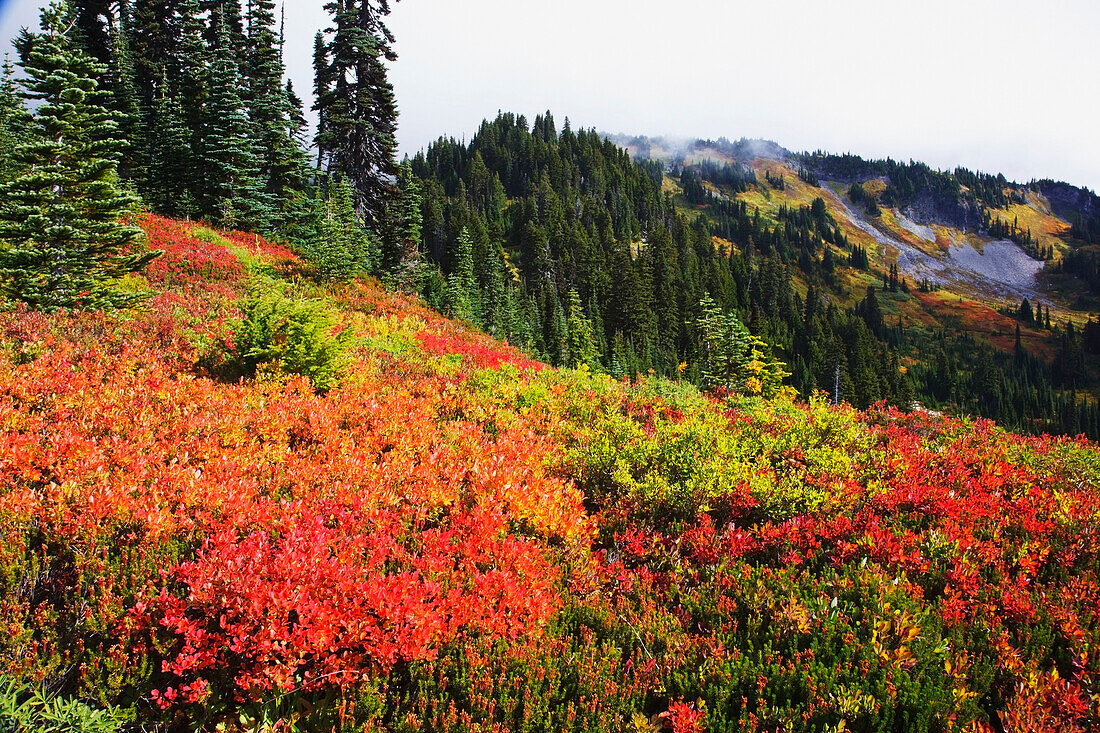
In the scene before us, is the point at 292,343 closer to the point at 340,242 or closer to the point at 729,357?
the point at 340,242

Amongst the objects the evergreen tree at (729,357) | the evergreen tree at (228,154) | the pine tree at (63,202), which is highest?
the evergreen tree at (228,154)

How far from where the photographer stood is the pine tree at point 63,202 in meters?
10.5

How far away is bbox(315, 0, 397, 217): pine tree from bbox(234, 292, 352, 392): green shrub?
82.5 feet

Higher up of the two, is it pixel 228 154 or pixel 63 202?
pixel 228 154

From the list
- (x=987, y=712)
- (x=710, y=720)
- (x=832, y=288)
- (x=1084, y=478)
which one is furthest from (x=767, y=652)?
(x=832, y=288)

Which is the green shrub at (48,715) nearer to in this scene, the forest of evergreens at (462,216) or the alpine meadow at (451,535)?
the alpine meadow at (451,535)

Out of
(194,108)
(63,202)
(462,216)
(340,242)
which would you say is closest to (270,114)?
(194,108)

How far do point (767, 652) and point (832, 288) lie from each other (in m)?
206

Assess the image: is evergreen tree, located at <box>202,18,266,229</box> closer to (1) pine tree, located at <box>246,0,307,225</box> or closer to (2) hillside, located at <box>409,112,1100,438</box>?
(1) pine tree, located at <box>246,0,307,225</box>

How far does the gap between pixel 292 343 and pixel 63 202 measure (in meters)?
8.25

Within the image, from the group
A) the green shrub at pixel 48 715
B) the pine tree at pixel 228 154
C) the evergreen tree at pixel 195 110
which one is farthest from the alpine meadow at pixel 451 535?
the evergreen tree at pixel 195 110

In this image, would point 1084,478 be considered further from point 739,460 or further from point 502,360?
point 502,360

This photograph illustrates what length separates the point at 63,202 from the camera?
1138 centimetres

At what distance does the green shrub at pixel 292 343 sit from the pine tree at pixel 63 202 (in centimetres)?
460
